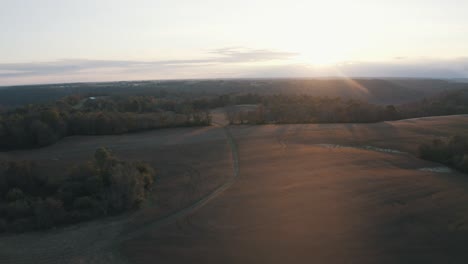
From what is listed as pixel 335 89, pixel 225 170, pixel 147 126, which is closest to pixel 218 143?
pixel 225 170

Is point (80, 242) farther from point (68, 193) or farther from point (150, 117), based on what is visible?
point (150, 117)

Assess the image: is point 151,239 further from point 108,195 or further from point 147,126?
point 147,126

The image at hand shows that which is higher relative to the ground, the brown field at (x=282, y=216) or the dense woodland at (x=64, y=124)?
the dense woodland at (x=64, y=124)

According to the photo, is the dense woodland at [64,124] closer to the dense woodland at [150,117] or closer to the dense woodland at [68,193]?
the dense woodland at [150,117]

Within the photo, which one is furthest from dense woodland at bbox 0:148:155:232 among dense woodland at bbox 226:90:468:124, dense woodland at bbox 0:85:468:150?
dense woodland at bbox 226:90:468:124

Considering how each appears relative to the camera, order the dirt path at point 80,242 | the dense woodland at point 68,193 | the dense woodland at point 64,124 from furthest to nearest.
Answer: the dense woodland at point 64,124, the dense woodland at point 68,193, the dirt path at point 80,242

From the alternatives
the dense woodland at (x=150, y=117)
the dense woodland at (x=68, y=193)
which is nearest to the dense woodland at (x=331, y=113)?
the dense woodland at (x=150, y=117)

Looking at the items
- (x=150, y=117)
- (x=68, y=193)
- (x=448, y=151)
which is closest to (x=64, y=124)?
(x=150, y=117)
